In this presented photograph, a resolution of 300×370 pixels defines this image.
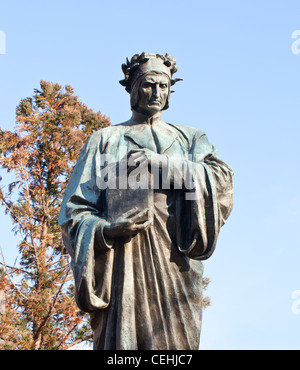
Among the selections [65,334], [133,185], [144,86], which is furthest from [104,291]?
[65,334]

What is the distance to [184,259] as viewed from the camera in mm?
5824

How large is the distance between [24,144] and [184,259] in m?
15.1

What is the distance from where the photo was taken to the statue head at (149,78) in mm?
6414

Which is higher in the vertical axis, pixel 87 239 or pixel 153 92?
pixel 153 92

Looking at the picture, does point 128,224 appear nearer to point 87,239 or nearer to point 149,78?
point 87,239

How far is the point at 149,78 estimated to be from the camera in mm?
6395

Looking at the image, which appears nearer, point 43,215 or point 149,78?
point 149,78

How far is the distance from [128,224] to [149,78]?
1.51m

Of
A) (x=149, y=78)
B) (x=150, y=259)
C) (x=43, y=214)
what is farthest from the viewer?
(x=43, y=214)

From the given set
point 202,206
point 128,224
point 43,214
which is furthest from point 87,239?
point 43,214

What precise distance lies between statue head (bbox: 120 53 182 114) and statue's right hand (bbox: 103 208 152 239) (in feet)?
4.01

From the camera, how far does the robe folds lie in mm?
5516

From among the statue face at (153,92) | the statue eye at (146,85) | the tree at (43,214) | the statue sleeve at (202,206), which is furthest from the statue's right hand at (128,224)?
the tree at (43,214)

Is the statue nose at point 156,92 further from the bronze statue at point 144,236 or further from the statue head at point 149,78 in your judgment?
the bronze statue at point 144,236
